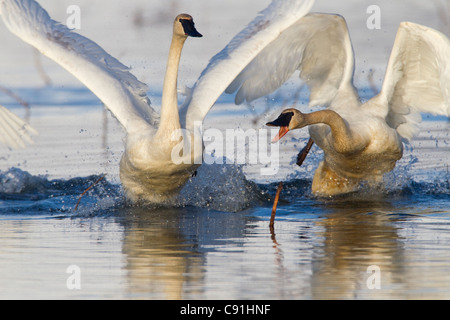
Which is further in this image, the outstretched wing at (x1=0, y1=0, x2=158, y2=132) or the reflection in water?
the outstretched wing at (x1=0, y1=0, x2=158, y2=132)

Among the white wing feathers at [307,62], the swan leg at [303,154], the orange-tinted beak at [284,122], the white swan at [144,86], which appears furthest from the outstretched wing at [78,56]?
the swan leg at [303,154]

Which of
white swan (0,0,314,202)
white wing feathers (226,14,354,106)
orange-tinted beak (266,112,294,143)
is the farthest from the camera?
white wing feathers (226,14,354,106)

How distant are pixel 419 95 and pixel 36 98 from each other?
822cm

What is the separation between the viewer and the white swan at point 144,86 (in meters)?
9.41

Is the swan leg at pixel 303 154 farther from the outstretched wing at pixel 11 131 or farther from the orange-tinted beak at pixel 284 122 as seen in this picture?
the outstretched wing at pixel 11 131

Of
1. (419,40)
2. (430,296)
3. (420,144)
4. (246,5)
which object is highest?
(246,5)

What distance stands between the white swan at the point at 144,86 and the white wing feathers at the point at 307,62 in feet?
3.89

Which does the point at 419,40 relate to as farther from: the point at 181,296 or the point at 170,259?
the point at 181,296

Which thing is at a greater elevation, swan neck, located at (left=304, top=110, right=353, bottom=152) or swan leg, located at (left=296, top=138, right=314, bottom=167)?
swan neck, located at (left=304, top=110, right=353, bottom=152)

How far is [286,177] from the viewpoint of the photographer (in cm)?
1255

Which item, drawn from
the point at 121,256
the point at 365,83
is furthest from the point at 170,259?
the point at 365,83

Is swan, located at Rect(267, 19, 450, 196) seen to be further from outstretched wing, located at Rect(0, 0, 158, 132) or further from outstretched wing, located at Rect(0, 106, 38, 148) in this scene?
outstretched wing, located at Rect(0, 106, 38, 148)

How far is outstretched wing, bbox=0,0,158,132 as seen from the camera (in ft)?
32.4

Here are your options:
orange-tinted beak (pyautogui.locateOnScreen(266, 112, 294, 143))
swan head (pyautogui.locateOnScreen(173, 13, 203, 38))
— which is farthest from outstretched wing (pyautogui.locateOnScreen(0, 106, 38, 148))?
orange-tinted beak (pyautogui.locateOnScreen(266, 112, 294, 143))
